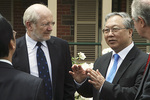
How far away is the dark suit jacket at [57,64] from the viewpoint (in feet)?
11.4

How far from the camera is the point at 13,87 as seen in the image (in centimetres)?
216

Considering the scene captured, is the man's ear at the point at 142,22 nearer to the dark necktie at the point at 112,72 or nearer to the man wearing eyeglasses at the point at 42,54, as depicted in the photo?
→ the dark necktie at the point at 112,72

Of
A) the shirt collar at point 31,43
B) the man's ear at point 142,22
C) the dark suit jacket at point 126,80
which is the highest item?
the man's ear at point 142,22

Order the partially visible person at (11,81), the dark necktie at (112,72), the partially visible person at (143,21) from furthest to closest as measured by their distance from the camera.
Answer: the dark necktie at (112,72) < the partially visible person at (143,21) < the partially visible person at (11,81)

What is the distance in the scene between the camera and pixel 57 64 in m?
3.57

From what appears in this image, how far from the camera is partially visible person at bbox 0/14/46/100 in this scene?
7.07 feet

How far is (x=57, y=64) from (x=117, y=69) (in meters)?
0.71

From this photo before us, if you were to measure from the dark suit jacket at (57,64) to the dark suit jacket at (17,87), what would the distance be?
1.25m

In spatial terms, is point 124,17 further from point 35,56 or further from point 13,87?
point 13,87

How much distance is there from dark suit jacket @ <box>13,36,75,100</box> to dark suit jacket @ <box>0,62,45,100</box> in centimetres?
125

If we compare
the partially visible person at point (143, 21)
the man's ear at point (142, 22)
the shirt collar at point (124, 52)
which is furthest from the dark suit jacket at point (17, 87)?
the shirt collar at point (124, 52)

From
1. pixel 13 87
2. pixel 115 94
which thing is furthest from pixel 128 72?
pixel 13 87

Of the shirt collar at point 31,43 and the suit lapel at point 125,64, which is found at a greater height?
the shirt collar at point 31,43

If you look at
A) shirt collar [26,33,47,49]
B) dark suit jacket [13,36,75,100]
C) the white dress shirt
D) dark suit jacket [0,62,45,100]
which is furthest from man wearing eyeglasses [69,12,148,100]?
dark suit jacket [0,62,45,100]
